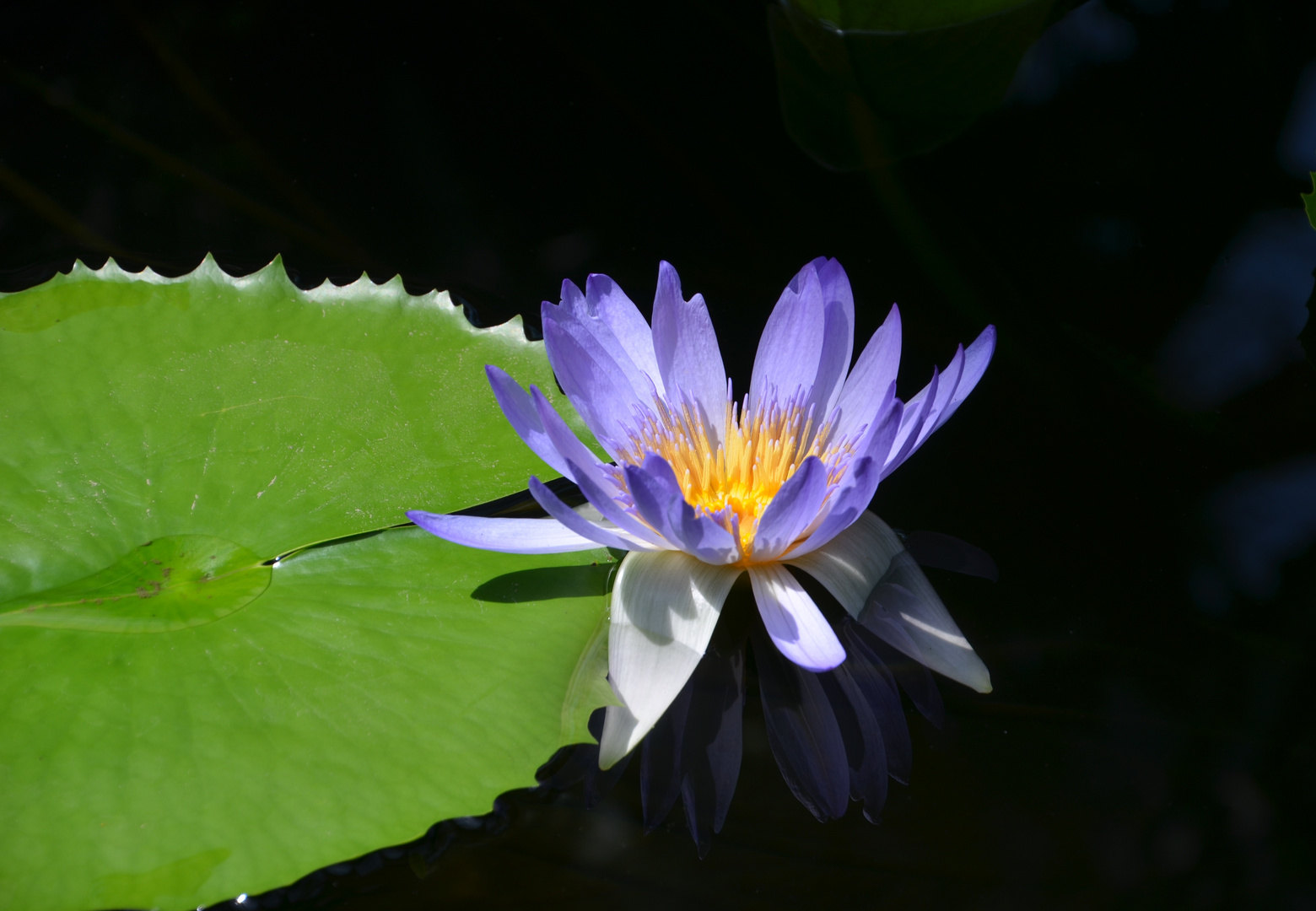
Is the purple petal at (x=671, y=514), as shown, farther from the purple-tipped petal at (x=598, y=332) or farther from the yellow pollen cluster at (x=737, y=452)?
the purple-tipped petal at (x=598, y=332)

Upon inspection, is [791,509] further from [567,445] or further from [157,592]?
[157,592]

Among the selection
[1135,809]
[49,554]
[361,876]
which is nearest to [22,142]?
[49,554]

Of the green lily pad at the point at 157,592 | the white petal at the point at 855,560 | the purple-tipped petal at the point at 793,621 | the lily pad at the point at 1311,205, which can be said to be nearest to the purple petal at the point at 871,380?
the white petal at the point at 855,560

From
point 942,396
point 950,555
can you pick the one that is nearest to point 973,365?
point 942,396

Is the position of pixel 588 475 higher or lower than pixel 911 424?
higher

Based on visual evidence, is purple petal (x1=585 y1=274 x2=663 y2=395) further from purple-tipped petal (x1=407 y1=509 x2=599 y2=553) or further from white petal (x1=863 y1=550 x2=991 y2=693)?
white petal (x1=863 y1=550 x2=991 y2=693)
